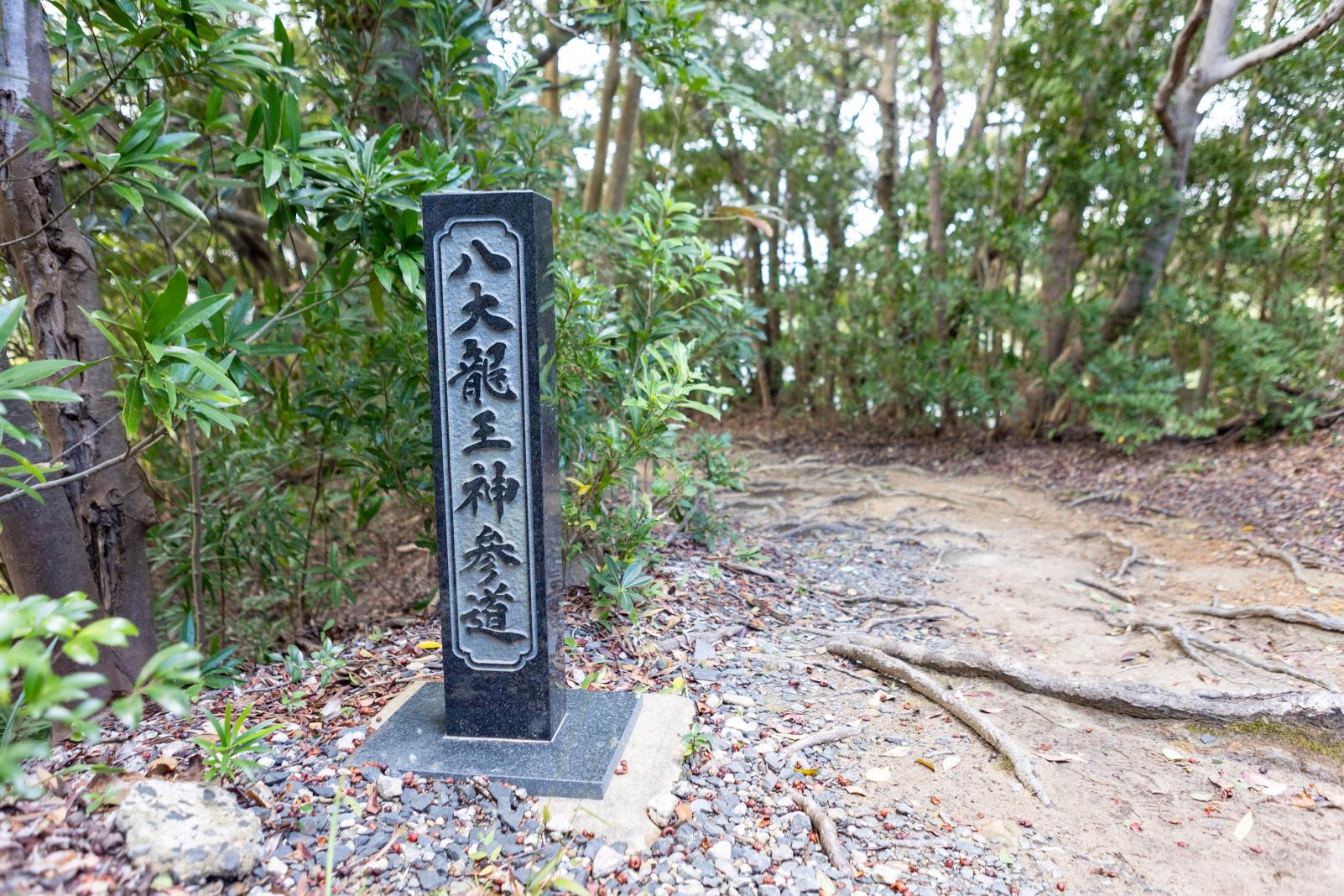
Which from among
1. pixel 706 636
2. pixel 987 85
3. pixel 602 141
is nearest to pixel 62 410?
pixel 706 636

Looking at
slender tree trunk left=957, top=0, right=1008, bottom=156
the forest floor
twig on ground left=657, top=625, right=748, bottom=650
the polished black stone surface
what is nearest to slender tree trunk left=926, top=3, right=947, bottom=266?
slender tree trunk left=957, top=0, right=1008, bottom=156

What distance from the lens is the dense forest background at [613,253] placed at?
233cm

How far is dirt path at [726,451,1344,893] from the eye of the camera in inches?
81.1

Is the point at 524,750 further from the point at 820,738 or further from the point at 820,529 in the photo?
the point at 820,529

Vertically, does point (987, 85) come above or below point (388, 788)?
above

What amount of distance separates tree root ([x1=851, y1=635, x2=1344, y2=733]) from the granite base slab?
1219 mm

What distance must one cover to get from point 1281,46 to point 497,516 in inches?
216

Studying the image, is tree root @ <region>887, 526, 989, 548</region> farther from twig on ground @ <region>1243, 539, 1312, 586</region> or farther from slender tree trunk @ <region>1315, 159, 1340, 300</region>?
slender tree trunk @ <region>1315, 159, 1340, 300</region>

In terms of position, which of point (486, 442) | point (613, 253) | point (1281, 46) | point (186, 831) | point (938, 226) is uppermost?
point (1281, 46)

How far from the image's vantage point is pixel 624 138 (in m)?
5.70

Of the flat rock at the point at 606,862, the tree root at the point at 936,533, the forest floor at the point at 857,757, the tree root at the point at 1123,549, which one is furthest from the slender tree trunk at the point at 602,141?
the flat rock at the point at 606,862

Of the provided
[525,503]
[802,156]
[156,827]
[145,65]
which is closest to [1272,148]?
[802,156]

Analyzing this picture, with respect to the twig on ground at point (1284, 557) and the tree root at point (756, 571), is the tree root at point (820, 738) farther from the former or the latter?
the twig on ground at point (1284, 557)

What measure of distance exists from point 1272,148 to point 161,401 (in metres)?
7.42
